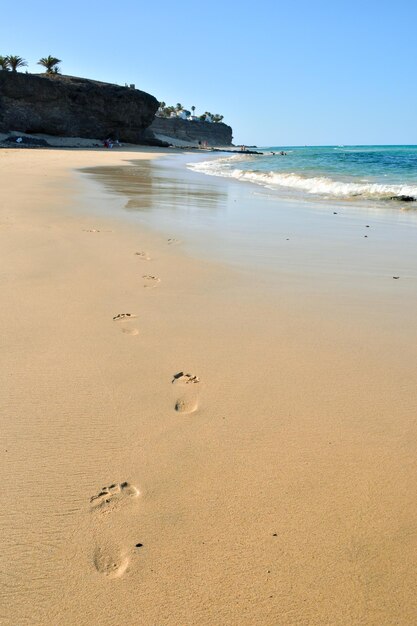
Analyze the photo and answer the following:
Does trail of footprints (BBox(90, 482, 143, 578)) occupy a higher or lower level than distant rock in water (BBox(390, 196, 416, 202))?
lower

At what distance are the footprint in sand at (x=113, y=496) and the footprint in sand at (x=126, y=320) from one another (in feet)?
4.22

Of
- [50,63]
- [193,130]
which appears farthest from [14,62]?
[193,130]

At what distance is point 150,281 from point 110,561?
263cm

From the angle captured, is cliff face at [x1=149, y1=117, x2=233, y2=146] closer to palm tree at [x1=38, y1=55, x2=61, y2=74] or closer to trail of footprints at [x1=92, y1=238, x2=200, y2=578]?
palm tree at [x1=38, y1=55, x2=61, y2=74]

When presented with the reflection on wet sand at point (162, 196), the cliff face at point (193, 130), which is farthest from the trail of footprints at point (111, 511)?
the cliff face at point (193, 130)

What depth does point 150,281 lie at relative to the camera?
12.3ft

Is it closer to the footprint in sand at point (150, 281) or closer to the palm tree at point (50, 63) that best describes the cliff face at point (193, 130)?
the palm tree at point (50, 63)

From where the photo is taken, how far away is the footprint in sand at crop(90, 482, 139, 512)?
1484 millimetres

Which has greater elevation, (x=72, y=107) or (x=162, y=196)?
(x=72, y=107)

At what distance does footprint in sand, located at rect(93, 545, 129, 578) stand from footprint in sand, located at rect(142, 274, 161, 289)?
2.44 metres

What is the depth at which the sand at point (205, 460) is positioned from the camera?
4.01 feet

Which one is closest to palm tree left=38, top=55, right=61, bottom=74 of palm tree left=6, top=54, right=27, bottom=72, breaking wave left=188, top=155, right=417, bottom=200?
palm tree left=6, top=54, right=27, bottom=72

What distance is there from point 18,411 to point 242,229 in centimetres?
449

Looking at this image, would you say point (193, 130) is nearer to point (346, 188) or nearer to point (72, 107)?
point (72, 107)
